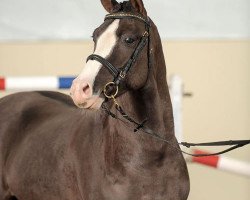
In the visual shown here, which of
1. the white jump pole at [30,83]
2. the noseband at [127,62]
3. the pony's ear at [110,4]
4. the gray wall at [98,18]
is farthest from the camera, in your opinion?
the gray wall at [98,18]

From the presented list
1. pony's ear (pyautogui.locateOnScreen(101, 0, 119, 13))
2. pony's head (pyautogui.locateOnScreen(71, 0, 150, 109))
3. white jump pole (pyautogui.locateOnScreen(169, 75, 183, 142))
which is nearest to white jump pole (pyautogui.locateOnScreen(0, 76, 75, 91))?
white jump pole (pyautogui.locateOnScreen(169, 75, 183, 142))

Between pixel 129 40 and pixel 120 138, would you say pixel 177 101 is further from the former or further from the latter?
pixel 129 40

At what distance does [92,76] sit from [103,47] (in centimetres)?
Result: 18

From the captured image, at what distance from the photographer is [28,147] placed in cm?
422

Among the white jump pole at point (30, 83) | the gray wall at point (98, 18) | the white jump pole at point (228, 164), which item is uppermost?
the gray wall at point (98, 18)

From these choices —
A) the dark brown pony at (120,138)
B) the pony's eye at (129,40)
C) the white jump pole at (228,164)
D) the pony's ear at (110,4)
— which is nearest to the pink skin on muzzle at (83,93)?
the dark brown pony at (120,138)

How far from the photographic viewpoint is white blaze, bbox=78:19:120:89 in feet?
10.2

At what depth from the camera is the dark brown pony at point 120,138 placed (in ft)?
10.5

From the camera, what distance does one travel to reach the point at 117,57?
3.20 meters

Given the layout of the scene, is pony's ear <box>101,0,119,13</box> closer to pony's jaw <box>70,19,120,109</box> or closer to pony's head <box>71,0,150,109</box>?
pony's head <box>71,0,150,109</box>

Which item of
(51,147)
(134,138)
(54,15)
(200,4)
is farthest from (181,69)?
(134,138)

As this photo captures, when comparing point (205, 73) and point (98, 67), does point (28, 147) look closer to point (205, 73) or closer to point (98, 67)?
point (98, 67)

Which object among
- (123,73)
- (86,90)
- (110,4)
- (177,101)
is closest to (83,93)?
(86,90)

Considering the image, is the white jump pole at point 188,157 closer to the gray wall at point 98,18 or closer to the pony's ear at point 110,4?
the gray wall at point 98,18
